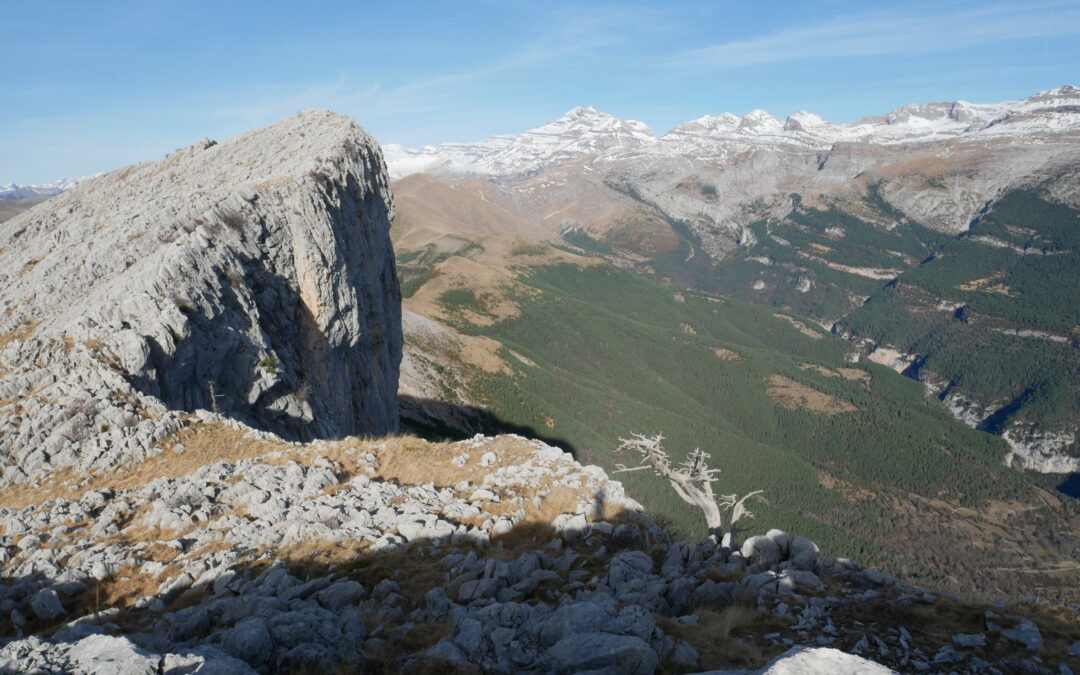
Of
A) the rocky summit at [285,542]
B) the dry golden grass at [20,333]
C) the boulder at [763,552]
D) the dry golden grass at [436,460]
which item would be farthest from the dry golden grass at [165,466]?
the boulder at [763,552]

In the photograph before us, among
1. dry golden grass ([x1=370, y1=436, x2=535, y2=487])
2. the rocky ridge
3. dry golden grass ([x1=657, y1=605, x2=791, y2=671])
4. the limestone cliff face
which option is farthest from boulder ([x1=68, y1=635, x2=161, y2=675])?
the limestone cliff face

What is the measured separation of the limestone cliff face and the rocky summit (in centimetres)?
A: 17

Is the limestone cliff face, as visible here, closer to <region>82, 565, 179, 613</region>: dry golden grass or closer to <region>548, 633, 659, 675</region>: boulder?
<region>82, 565, 179, 613</region>: dry golden grass

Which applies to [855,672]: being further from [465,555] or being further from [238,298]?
[238,298]

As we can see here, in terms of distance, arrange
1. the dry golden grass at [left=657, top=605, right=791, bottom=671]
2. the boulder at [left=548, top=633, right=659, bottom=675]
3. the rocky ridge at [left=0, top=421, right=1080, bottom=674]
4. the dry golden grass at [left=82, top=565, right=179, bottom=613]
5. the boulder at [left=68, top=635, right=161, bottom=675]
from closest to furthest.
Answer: the boulder at [left=68, top=635, right=161, bottom=675], the boulder at [left=548, top=633, right=659, bottom=675], the rocky ridge at [left=0, top=421, right=1080, bottom=674], the dry golden grass at [left=657, top=605, right=791, bottom=671], the dry golden grass at [left=82, top=565, right=179, bottom=613]

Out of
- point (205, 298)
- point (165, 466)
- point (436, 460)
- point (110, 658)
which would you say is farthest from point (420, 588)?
point (205, 298)

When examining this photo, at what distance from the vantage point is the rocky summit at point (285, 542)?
41.0 feet

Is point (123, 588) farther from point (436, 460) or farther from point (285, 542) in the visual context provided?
point (436, 460)

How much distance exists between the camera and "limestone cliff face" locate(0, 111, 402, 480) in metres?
24.8

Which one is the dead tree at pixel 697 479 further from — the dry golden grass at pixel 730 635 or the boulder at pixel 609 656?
the boulder at pixel 609 656

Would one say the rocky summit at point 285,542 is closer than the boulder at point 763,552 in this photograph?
Yes

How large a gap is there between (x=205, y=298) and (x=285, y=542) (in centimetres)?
1905

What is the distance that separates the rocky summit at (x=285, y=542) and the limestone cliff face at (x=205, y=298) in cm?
17

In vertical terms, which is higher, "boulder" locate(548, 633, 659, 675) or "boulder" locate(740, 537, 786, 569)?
"boulder" locate(548, 633, 659, 675)
